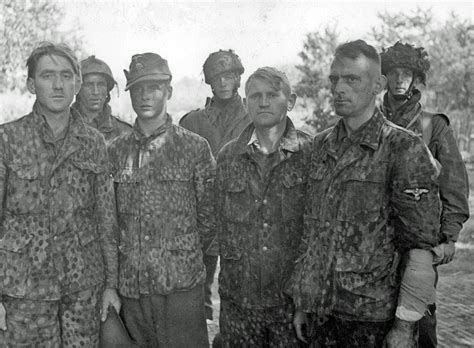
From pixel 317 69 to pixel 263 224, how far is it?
20.7 m

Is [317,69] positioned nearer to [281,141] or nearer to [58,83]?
[281,141]

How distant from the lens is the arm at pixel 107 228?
3.32 m

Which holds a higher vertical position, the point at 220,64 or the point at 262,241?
the point at 220,64

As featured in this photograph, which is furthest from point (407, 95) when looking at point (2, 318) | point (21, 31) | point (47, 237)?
point (21, 31)

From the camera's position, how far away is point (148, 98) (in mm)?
3574

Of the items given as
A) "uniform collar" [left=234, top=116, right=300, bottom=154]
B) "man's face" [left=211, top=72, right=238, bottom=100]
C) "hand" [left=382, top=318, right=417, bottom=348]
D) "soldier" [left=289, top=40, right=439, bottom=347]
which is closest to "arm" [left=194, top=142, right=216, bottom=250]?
"uniform collar" [left=234, top=116, right=300, bottom=154]

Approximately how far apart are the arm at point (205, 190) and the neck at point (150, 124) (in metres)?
0.34

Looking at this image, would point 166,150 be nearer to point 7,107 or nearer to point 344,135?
point 344,135

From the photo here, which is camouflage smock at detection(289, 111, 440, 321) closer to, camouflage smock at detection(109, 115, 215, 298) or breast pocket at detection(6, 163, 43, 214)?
camouflage smock at detection(109, 115, 215, 298)

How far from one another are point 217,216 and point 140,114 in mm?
893

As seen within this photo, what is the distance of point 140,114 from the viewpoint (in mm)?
3576

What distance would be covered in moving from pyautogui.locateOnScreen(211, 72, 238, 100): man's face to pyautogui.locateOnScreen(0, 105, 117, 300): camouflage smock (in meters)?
2.25

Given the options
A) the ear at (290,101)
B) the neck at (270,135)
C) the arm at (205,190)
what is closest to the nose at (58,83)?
the arm at (205,190)

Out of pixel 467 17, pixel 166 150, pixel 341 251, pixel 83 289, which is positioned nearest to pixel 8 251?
pixel 83 289
